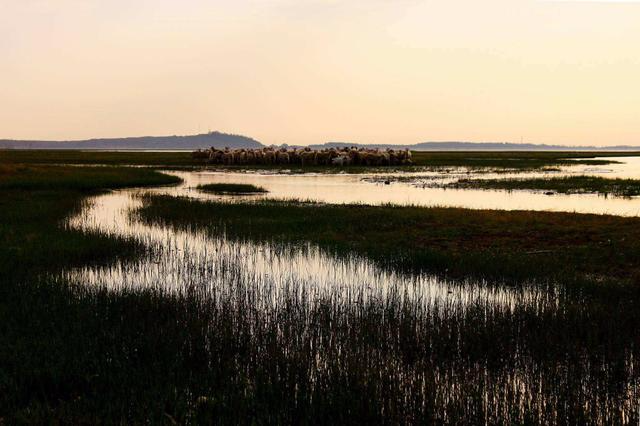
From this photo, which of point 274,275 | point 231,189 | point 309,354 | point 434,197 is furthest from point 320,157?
point 309,354

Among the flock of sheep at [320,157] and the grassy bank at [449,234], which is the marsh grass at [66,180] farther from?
the flock of sheep at [320,157]

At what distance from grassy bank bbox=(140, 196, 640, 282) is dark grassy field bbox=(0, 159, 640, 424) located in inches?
8.8

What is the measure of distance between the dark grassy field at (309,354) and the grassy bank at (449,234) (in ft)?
0.74

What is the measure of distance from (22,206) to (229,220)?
9.52m

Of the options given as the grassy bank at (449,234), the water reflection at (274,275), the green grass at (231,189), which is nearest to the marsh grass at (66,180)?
the green grass at (231,189)

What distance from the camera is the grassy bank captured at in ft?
43.9

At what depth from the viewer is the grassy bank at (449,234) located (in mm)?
13391

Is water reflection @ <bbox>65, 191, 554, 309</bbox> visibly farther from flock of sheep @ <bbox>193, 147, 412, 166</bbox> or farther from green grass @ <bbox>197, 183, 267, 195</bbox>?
flock of sheep @ <bbox>193, 147, 412, 166</bbox>

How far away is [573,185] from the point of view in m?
36.3

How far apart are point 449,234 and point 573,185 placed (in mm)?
22403

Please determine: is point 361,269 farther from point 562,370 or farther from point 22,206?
point 22,206

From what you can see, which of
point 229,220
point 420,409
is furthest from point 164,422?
point 229,220

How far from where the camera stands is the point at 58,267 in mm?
13266

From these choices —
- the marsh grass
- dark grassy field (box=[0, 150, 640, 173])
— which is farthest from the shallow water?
dark grassy field (box=[0, 150, 640, 173])
